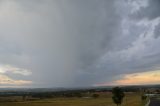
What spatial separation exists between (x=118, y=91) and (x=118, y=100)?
1.83m

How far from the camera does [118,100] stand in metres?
57.3

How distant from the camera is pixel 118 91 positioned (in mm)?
56781
